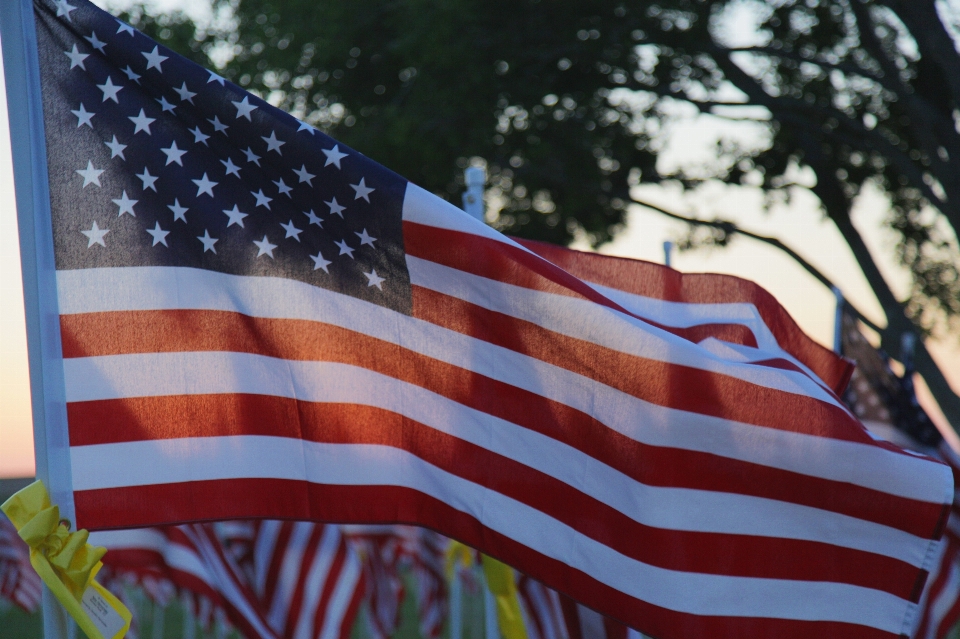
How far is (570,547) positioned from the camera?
3643mm

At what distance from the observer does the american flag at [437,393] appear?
3521 millimetres

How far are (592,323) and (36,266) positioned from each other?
1.71 m

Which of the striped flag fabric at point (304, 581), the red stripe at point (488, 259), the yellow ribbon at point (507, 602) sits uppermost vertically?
the red stripe at point (488, 259)

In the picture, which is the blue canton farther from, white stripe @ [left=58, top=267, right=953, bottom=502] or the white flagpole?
the white flagpole

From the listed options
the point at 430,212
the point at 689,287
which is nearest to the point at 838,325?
the point at 689,287

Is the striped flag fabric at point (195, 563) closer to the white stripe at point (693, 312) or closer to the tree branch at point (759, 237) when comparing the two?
the white stripe at point (693, 312)

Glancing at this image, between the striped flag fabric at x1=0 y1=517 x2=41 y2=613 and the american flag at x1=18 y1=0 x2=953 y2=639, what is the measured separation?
1264 centimetres

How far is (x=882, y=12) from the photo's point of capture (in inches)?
558

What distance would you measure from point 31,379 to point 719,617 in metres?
2.22

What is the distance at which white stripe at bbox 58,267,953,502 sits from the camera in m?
3.57

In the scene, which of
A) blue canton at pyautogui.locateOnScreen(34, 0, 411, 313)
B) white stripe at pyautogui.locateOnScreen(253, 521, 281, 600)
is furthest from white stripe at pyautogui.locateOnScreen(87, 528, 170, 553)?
blue canton at pyautogui.locateOnScreen(34, 0, 411, 313)

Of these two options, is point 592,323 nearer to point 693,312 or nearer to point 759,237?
point 693,312

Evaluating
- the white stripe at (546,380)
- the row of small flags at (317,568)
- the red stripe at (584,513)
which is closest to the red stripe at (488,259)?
the white stripe at (546,380)

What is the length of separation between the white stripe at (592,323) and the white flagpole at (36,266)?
3.79ft
